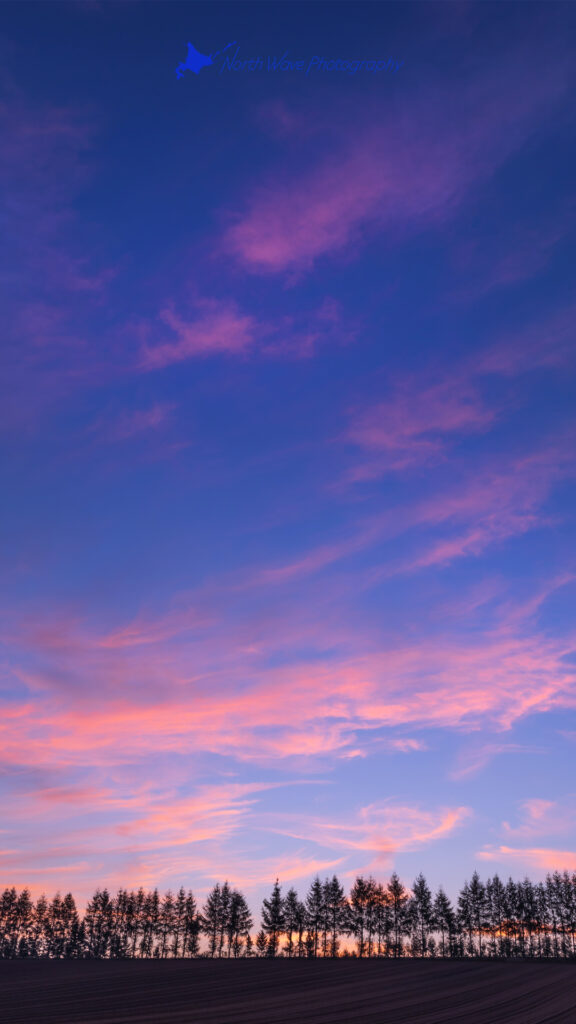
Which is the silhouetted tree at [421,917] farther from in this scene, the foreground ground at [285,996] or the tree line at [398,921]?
the foreground ground at [285,996]

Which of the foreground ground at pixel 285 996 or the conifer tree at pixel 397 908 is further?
the conifer tree at pixel 397 908

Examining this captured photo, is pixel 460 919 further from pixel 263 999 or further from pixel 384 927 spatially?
pixel 263 999

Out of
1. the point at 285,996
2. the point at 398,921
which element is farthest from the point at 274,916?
the point at 285,996

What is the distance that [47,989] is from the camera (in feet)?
139

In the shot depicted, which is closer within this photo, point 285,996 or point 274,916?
point 285,996

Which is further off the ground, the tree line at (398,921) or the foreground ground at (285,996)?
the foreground ground at (285,996)

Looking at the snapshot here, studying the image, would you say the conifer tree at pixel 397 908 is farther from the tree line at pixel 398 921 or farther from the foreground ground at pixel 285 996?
the foreground ground at pixel 285 996

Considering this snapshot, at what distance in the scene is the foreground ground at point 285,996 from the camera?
31.9 meters

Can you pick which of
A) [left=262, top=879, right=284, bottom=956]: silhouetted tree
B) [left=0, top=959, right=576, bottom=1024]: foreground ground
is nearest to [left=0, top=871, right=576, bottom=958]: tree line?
[left=262, top=879, right=284, bottom=956]: silhouetted tree

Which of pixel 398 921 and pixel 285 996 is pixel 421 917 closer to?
pixel 398 921

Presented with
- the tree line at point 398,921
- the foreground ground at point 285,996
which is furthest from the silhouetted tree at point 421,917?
the foreground ground at point 285,996

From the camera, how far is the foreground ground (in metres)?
31.9

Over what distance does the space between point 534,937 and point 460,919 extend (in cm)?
1774

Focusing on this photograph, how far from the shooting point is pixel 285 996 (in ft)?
132
